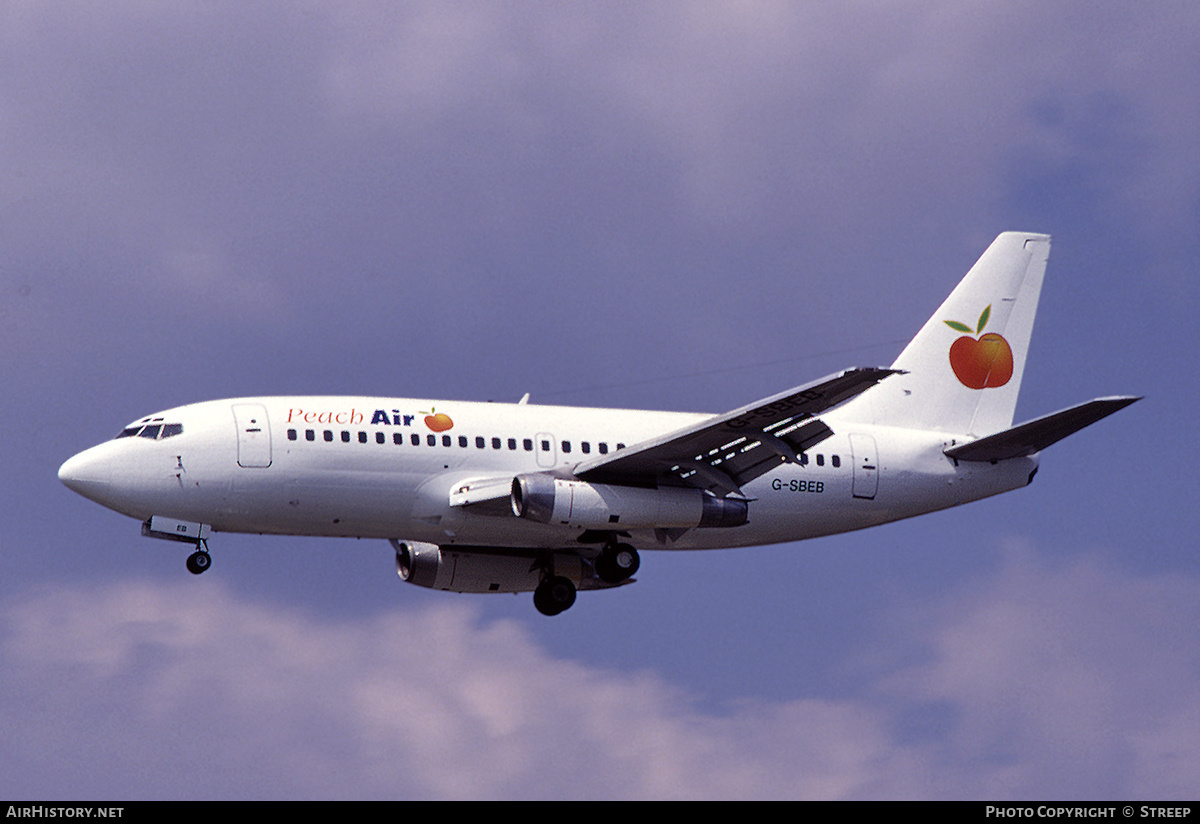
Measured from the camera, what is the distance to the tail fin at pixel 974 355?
175ft

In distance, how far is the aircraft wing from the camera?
139ft

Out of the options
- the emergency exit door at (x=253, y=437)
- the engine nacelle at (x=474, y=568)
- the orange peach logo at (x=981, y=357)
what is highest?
the orange peach logo at (x=981, y=357)

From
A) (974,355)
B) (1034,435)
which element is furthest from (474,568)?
(974,355)

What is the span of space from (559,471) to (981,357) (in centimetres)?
1541

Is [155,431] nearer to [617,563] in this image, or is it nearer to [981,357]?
[617,563]

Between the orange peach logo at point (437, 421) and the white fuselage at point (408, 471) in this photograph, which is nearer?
the white fuselage at point (408, 471)

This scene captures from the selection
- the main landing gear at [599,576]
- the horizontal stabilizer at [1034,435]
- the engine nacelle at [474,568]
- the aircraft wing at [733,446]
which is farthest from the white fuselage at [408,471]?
the engine nacelle at [474,568]

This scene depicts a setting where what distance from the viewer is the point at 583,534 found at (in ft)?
160

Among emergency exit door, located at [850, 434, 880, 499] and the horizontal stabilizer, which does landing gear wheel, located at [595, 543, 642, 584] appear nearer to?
emergency exit door, located at [850, 434, 880, 499]

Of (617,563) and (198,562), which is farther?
(617,563)

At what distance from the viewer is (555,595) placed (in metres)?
52.3

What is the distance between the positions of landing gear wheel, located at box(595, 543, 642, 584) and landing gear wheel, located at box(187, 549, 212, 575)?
10.8m

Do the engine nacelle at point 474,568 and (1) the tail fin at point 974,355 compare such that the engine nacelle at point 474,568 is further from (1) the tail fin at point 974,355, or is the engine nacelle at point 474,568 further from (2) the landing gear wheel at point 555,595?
(1) the tail fin at point 974,355

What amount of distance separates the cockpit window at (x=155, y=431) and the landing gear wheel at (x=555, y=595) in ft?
40.9
